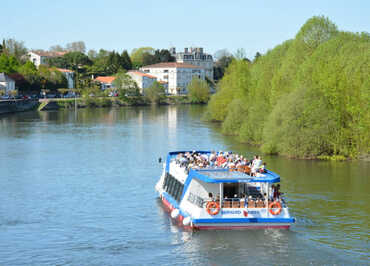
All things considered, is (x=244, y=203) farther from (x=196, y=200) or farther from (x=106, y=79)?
(x=106, y=79)

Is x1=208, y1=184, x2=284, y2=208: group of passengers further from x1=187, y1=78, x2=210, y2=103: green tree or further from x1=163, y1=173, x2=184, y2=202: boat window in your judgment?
x1=187, y1=78, x2=210, y2=103: green tree

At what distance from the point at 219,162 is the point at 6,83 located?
4643 inches

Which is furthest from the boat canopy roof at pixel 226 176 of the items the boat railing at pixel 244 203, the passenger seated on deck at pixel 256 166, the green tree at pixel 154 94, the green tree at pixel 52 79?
the green tree at pixel 154 94

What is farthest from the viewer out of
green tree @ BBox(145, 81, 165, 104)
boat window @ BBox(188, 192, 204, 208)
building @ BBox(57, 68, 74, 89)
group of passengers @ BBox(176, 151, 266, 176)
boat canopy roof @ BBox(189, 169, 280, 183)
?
building @ BBox(57, 68, 74, 89)

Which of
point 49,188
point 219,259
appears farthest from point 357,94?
point 219,259

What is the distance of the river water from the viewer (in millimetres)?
26688

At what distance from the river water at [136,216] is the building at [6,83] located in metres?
85.4

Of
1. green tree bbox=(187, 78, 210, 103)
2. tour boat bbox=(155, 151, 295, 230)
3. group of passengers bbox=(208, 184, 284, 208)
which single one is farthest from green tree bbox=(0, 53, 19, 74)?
group of passengers bbox=(208, 184, 284, 208)

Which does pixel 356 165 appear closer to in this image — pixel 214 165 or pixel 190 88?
pixel 214 165

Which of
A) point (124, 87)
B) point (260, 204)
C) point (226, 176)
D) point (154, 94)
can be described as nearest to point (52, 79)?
point (124, 87)

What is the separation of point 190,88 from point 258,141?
106 meters

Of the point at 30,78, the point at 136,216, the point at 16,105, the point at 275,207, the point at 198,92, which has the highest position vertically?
the point at 30,78

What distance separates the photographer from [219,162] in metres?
34.1

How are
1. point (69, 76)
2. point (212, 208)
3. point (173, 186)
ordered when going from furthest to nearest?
1. point (69, 76)
2. point (173, 186)
3. point (212, 208)
